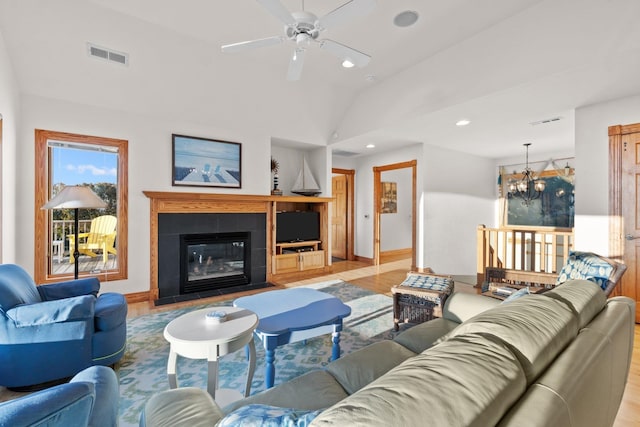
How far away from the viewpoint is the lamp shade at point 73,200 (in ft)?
8.33

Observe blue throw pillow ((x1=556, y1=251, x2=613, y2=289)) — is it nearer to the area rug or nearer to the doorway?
the doorway

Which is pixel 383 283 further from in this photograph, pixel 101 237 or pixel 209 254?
pixel 101 237

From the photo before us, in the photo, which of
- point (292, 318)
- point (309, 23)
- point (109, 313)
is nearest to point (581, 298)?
point (292, 318)

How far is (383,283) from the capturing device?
4801 millimetres

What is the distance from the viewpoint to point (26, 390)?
1925 millimetres

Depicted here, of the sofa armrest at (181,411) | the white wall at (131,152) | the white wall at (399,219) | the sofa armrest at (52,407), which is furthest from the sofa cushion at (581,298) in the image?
the white wall at (399,219)

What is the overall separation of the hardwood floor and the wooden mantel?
50 cm

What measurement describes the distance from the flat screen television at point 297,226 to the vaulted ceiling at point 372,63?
1737mm

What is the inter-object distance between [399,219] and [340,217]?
1708 millimetres

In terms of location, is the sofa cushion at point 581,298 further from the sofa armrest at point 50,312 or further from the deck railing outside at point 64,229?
the deck railing outside at point 64,229

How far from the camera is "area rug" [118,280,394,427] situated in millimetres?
1979

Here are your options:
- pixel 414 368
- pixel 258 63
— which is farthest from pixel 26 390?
pixel 258 63

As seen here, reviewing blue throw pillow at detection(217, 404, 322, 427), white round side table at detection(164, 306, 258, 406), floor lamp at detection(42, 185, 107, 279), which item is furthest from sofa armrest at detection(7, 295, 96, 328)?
blue throw pillow at detection(217, 404, 322, 427)

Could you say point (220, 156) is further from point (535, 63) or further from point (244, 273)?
point (535, 63)
